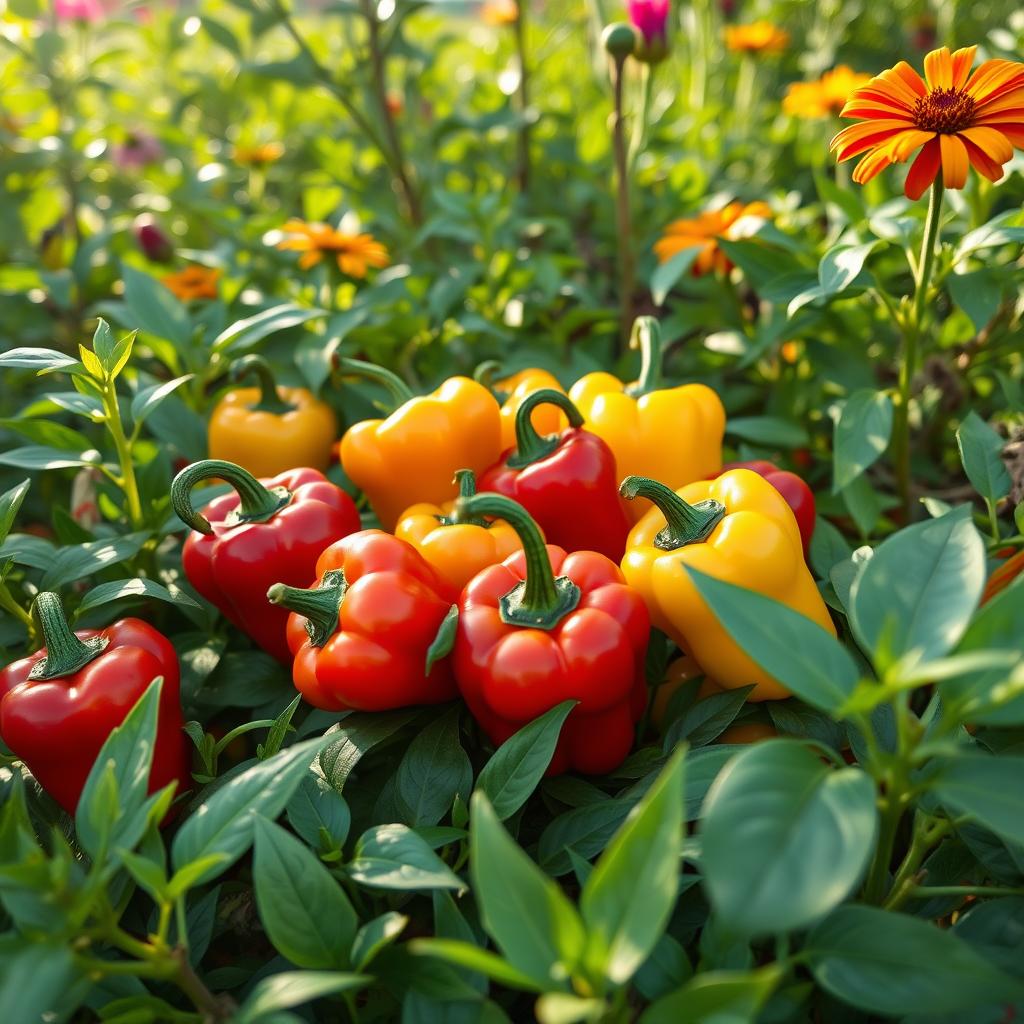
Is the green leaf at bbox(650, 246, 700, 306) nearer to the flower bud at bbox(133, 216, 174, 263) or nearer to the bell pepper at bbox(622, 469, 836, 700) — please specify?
the bell pepper at bbox(622, 469, 836, 700)

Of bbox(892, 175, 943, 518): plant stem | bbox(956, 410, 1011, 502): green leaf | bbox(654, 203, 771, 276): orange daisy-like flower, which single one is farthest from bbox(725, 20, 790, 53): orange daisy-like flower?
bbox(956, 410, 1011, 502): green leaf

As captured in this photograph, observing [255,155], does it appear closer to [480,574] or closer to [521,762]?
[480,574]

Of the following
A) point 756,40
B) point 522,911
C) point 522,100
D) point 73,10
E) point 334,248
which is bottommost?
point 522,911

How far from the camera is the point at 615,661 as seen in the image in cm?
Answer: 107

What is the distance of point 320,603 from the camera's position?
45.0 inches

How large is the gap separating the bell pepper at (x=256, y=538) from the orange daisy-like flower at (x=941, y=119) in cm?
91

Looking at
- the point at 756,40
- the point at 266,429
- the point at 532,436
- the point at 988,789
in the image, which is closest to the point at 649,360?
the point at 532,436

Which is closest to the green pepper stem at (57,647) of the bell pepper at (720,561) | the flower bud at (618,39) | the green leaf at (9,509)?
the green leaf at (9,509)

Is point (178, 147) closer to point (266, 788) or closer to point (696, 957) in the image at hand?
point (266, 788)

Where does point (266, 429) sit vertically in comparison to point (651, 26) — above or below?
below

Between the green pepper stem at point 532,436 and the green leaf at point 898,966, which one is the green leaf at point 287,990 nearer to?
the green leaf at point 898,966

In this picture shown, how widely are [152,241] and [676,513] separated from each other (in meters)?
1.87

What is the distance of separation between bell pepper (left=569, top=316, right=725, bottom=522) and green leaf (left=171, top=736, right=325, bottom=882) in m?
0.68

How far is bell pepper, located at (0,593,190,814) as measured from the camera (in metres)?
1.09
